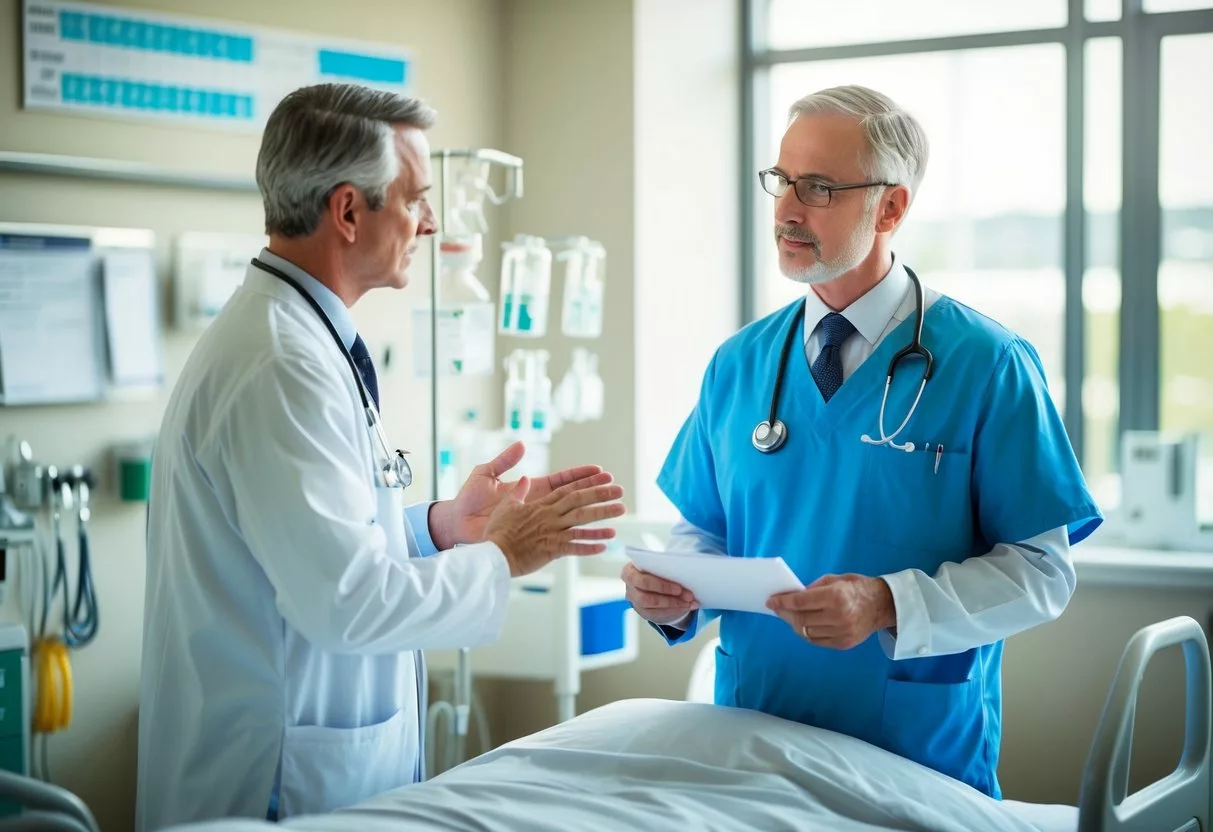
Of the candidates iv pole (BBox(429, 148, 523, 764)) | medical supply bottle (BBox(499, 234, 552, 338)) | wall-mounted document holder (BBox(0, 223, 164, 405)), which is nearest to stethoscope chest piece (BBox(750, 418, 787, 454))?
iv pole (BBox(429, 148, 523, 764))

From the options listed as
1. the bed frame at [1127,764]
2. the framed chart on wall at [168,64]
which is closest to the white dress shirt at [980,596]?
the bed frame at [1127,764]

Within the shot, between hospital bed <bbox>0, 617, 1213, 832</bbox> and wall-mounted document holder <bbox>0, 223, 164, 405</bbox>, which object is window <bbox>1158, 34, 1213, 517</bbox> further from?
wall-mounted document holder <bbox>0, 223, 164, 405</bbox>

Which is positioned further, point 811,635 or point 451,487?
point 451,487

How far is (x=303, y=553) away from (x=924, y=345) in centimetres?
103

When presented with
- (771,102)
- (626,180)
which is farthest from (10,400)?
(771,102)

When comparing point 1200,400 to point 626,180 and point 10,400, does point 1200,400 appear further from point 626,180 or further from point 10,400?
point 10,400

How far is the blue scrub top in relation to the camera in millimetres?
1943

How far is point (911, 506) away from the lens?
6.44 ft

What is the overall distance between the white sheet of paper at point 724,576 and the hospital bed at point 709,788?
7.4 inches

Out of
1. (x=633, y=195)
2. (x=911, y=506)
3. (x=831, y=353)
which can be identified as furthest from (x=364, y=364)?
(x=633, y=195)

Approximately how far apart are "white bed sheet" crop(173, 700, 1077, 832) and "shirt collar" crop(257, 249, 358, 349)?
0.66 meters

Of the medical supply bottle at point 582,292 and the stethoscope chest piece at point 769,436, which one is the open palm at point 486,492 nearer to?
the stethoscope chest piece at point 769,436

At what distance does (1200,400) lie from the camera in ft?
12.3

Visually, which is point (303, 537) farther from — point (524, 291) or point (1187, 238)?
point (1187, 238)
